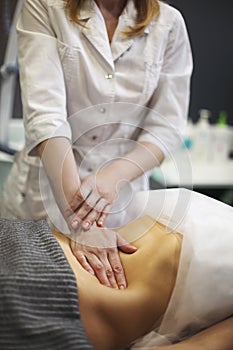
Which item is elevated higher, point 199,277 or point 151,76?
point 151,76

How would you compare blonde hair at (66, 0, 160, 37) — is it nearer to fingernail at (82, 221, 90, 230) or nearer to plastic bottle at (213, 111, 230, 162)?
fingernail at (82, 221, 90, 230)

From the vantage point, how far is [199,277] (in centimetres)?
127

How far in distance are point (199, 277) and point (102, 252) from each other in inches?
10.3

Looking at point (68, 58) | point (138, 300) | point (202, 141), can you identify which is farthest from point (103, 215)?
point (202, 141)

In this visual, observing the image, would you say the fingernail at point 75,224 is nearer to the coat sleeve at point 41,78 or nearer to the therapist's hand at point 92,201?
the therapist's hand at point 92,201

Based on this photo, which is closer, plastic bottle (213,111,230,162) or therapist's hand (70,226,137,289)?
therapist's hand (70,226,137,289)

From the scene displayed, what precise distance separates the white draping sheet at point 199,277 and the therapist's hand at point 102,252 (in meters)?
0.14

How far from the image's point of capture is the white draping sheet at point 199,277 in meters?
1.27

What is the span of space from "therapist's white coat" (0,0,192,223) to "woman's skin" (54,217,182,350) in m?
0.38

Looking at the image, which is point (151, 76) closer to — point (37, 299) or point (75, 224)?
point (75, 224)

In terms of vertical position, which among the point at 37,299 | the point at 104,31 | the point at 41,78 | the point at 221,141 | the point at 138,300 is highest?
the point at 104,31

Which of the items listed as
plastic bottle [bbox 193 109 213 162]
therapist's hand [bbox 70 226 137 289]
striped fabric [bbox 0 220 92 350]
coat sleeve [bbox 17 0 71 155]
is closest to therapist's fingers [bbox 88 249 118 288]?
therapist's hand [bbox 70 226 137 289]

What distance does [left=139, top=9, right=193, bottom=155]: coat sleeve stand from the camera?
5.56 ft

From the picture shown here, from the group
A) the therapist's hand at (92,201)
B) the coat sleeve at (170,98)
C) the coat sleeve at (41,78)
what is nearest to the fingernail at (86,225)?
the therapist's hand at (92,201)
